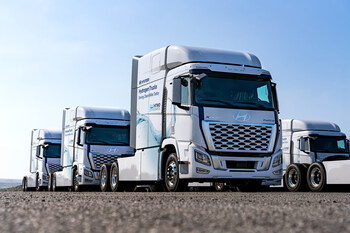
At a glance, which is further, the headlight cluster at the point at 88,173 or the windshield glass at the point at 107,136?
the windshield glass at the point at 107,136

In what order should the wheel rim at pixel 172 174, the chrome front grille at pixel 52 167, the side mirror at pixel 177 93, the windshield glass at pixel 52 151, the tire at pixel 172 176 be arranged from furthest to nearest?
the windshield glass at pixel 52 151, the chrome front grille at pixel 52 167, the wheel rim at pixel 172 174, the tire at pixel 172 176, the side mirror at pixel 177 93

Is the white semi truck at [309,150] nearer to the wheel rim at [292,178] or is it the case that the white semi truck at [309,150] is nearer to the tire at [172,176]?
the wheel rim at [292,178]

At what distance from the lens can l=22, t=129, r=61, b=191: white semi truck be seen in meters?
28.1

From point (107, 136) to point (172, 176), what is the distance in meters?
7.19

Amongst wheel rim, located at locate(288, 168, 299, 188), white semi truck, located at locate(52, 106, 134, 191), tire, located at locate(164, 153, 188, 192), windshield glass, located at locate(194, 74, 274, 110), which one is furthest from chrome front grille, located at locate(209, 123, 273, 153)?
white semi truck, located at locate(52, 106, 134, 191)

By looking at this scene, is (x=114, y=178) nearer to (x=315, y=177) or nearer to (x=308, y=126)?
(x=315, y=177)

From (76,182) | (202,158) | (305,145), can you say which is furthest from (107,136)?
(202,158)

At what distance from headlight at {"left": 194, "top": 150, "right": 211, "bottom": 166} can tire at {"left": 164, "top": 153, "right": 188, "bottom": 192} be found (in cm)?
51

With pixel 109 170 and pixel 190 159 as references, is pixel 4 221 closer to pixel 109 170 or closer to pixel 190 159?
pixel 190 159

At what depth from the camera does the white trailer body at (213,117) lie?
1234cm

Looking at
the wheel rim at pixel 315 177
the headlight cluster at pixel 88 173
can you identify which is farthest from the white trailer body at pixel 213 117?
the headlight cluster at pixel 88 173

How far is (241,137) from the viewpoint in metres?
12.7

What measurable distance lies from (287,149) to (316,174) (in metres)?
2.43

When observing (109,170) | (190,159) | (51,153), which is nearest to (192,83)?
(190,159)
